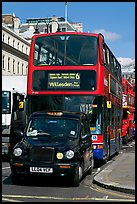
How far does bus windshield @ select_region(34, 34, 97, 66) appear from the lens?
15.6 m

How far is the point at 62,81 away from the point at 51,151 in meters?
4.65

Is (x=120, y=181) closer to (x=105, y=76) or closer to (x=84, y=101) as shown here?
(x=84, y=101)

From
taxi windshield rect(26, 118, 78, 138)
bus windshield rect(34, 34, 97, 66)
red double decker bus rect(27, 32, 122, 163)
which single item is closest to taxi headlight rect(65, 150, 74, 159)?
taxi windshield rect(26, 118, 78, 138)

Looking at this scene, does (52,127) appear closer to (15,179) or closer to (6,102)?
(15,179)

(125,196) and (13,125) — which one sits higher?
(13,125)

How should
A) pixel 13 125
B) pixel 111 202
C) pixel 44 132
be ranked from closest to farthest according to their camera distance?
1. pixel 111 202
2. pixel 44 132
3. pixel 13 125

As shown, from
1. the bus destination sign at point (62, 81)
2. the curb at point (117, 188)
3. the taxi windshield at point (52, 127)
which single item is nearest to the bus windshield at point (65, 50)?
the bus destination sign at point (62, 81)

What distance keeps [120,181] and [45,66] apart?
543cm

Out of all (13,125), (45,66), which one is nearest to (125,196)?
(45,66)

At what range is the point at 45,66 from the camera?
1552cm

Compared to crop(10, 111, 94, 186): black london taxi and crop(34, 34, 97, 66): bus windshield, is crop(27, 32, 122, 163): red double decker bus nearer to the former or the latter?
crop(34, 34, 97, 66): bus windshield

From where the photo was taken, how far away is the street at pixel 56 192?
9.40 metres

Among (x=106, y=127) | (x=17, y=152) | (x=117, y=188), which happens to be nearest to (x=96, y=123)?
(x=106, y=127)

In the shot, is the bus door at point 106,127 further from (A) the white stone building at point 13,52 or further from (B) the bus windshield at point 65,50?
(A) the white stone building at point 13,52
